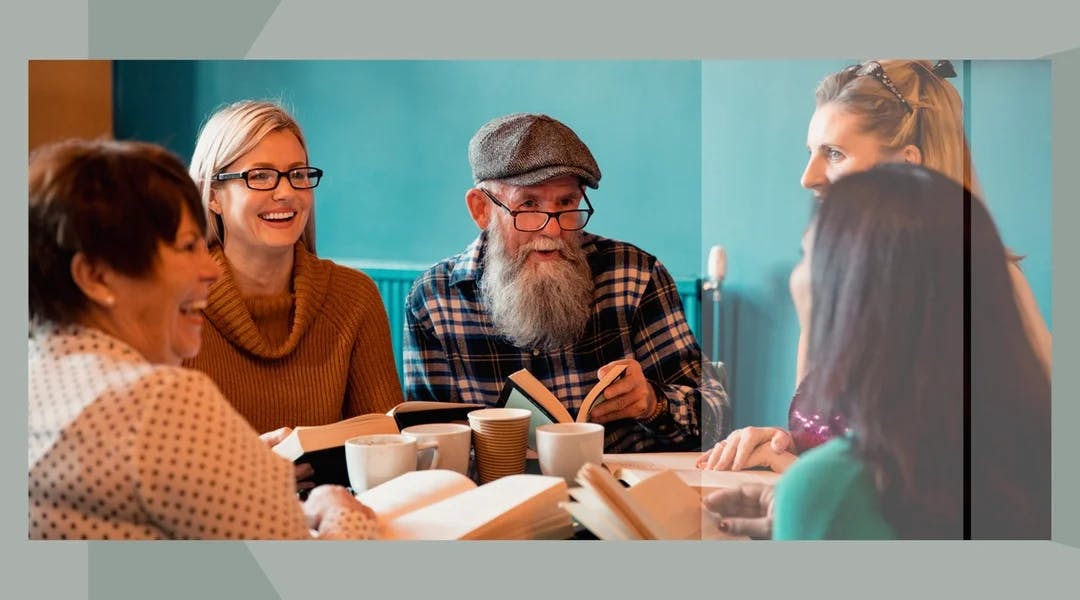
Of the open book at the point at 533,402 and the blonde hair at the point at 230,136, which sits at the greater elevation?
the blonde hair at the point at 230,136

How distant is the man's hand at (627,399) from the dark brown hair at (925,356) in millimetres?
481

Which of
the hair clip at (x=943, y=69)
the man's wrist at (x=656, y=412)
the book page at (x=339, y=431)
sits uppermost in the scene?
the hair clip at (x=943, y=69)

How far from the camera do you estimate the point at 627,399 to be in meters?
1.75

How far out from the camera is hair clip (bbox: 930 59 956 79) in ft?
4.24

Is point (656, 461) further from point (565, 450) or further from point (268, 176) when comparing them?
point (268, 176)

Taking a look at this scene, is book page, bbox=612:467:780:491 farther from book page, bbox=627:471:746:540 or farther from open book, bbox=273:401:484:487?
open book, bbox=273:401:484:487

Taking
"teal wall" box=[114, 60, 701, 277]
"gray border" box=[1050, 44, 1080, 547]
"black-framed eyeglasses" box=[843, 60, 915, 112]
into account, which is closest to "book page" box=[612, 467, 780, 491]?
"gray border" box=[1050, 44, 1080, 547]

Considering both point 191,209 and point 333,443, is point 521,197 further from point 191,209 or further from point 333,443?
point 191,209

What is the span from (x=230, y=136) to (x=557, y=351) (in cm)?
76

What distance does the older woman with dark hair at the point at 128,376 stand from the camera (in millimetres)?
893

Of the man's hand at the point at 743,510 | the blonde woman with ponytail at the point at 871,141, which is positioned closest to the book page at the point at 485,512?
the man's hand at the point at 743,510

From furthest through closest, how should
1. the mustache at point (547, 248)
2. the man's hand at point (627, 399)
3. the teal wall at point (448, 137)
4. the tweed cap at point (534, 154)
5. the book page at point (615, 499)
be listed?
the teal wall at point (448, 137) → the mustache at point (547, 248) → the tweed cap at point (534, 154) → the man's hand at point (627, 399) → the book page at point (615, 499)

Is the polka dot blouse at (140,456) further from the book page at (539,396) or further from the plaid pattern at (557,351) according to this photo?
the plaid pattern at (557,351)

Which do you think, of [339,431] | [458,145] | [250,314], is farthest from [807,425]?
[458,145]
